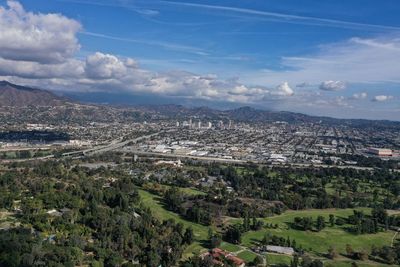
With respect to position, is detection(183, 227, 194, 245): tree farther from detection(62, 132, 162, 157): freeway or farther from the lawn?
detection(62, 132, 162, 157): freeway

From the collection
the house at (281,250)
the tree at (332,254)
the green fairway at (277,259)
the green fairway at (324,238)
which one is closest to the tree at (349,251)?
the green fairway at (324,238)

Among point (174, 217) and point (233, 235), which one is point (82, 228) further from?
point (233, 235)

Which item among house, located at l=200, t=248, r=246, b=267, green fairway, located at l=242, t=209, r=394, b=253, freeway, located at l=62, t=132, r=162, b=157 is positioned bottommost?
freeway, located at l=62, t=132, r=162, b=157

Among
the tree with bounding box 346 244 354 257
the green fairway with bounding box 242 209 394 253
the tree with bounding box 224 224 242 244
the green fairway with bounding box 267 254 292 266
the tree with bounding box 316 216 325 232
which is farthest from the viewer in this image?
the tree with bounding box 316 216 325 232

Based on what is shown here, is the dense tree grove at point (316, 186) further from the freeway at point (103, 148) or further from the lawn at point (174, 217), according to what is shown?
the freeway at point (103, 148)

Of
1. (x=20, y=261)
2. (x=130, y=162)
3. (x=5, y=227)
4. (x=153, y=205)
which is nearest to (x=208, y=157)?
(x=130, y=162)

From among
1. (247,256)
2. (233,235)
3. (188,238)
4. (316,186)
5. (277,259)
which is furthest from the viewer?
(316,186)

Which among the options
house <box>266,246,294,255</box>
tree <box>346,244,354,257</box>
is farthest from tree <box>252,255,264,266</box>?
tree <box>346,244,354,257</box>

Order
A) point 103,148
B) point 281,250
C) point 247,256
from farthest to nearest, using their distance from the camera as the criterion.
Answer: point 103,148
point 281,250
point 247,256

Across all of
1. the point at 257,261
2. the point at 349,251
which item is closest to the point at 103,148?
the point at 257,261
